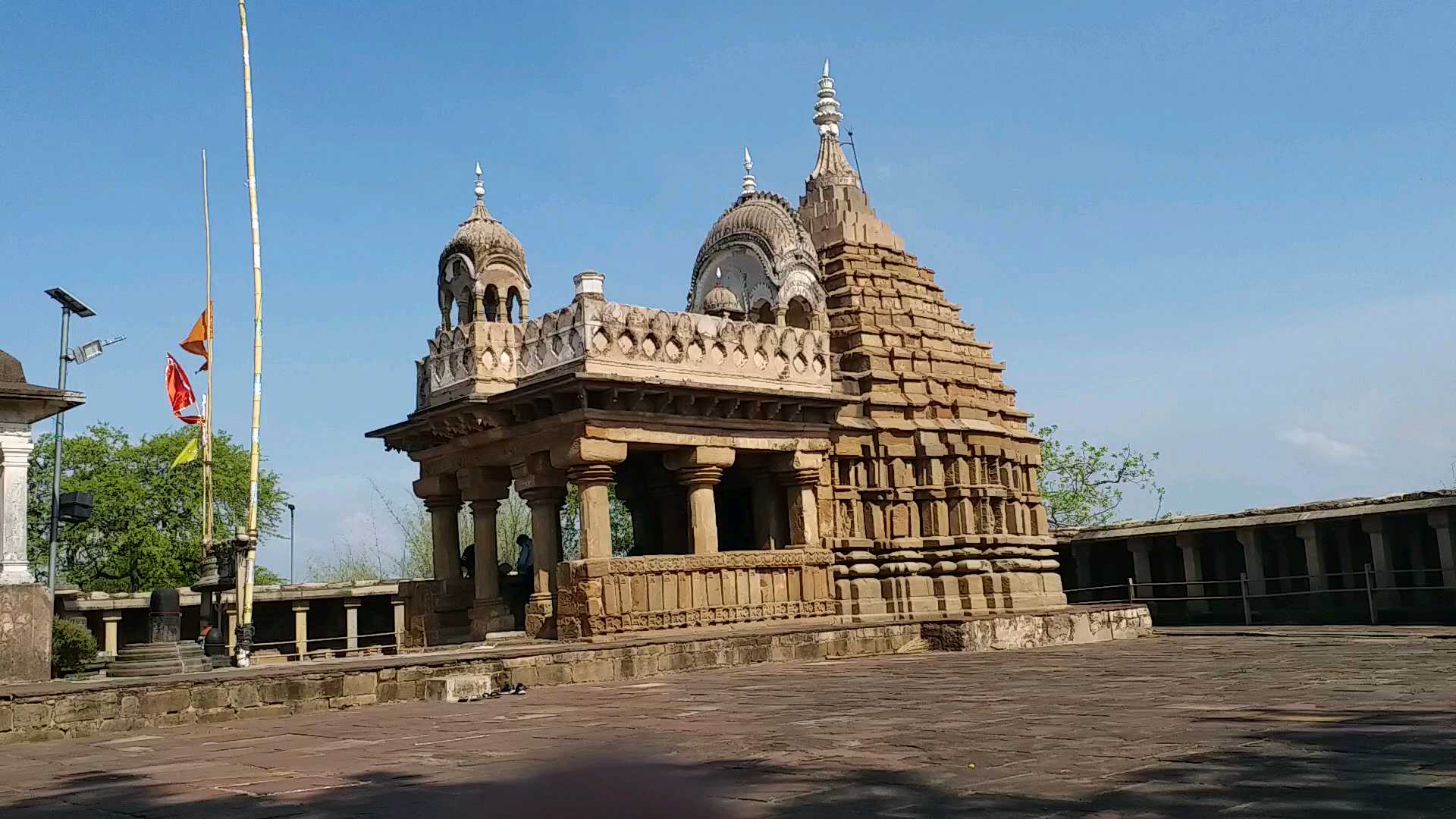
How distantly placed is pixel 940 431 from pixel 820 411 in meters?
2.70

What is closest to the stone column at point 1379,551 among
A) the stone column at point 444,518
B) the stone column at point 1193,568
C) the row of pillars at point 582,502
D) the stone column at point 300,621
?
the stone column at point 1193,568

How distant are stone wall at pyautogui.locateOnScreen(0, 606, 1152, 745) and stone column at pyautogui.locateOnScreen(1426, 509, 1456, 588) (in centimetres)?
821

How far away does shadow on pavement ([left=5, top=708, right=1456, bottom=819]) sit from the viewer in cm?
528

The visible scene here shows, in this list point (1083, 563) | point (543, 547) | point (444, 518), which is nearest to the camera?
point (543, 547)

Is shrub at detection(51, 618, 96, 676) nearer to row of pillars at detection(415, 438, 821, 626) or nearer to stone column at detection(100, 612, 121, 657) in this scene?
row of pillars at detection(415, 438, 821, 626)

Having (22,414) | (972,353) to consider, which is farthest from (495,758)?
(972,353)

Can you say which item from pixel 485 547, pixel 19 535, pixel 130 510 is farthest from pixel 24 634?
pixel 130 510

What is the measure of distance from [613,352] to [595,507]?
6.75 feet

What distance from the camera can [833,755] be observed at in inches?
280

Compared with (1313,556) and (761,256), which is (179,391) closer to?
(761,256)

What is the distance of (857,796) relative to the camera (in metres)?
5.71

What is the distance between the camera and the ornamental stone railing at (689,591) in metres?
16.3

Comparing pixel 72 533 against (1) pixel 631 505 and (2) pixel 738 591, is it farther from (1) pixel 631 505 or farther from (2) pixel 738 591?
(2) pixel 738 591

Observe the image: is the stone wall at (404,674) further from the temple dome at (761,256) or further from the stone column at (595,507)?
the temple dome at (761,256)
